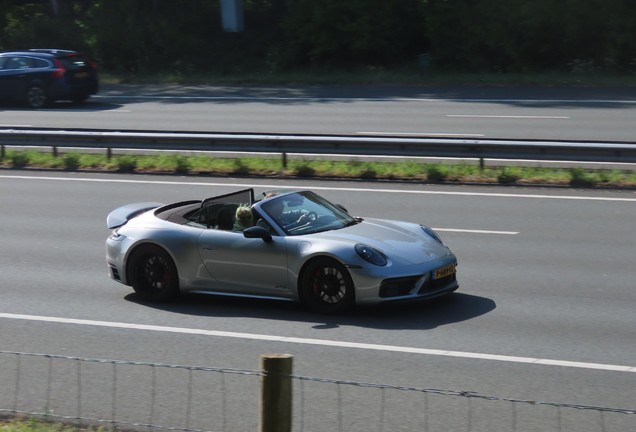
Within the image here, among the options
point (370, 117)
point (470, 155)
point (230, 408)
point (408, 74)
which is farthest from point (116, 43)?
point (230, 408)

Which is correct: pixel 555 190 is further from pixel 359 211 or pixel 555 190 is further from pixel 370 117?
pixel 370 117

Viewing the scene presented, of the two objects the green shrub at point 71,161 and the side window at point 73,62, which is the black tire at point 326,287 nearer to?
the green shrub at point 71,161

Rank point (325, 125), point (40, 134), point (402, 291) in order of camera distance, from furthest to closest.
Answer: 1. point (325, 125)
2. point (40, 134)
3. point (402, 291)

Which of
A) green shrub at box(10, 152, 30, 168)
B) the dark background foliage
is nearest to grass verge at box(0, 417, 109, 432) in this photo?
green shrub at box(10, 152, 30, 168)

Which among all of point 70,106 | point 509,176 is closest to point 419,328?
point 509,176

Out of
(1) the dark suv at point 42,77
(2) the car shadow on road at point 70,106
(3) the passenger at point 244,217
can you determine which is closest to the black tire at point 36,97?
(1) the dark suv at point 42,77

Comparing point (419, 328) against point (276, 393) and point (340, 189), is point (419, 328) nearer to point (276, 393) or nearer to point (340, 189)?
point (276, 393)

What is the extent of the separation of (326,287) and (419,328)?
99 centimetres

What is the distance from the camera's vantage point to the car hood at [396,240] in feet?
26.2

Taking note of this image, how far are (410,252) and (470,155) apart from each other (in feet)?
23.9

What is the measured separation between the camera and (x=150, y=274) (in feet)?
28.9

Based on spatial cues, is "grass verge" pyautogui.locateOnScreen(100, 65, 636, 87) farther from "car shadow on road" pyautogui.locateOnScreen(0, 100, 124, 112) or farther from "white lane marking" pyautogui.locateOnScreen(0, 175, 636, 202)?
"white lane marking" pyautogui.locateOnScreen(0, 175, 636, 202)

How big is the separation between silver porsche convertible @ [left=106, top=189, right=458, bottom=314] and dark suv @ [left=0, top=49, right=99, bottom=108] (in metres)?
17.8

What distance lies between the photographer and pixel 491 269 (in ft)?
31.4
